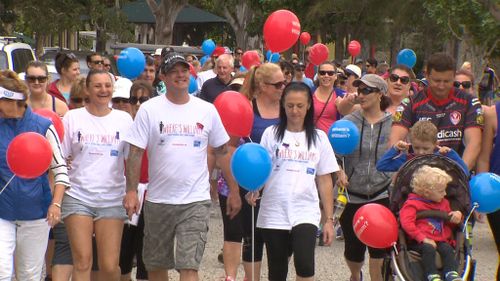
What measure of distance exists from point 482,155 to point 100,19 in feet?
113

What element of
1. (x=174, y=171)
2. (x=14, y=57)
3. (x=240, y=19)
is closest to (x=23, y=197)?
(x=174, y=171)

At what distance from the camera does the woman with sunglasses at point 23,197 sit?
6836 mm

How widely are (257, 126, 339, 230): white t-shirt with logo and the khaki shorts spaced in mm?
468

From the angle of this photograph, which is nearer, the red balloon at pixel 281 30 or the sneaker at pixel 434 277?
the sneaker at pixel 434 277

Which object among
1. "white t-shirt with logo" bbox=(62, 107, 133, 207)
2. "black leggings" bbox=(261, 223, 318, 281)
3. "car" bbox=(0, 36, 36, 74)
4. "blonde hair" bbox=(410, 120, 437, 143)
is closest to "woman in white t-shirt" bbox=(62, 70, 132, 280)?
"white t-shirt with logo" bbox=(62, 107, 133, 207)

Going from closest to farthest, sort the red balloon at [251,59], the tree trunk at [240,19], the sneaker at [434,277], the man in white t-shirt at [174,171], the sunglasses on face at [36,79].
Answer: the sneaker at [434,277] < the man in white t-shirt at [174,171] < the sunglasses on face at [36,79] < the red balloon at [251,59] < the tree trunk at [240,19]

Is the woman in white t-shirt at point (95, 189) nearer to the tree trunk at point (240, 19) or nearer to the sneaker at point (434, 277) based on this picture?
the sneaker at point (434, 277)

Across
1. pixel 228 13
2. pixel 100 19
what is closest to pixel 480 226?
pixel 100 19

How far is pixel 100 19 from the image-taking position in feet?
134

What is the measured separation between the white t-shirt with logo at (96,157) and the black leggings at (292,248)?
3.76 feet

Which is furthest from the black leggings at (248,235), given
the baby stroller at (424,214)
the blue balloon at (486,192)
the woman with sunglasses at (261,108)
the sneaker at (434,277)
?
the sneaker at (434,277)

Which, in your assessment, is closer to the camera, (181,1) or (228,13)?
(181,1)

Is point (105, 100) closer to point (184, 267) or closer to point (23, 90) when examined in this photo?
point (23, 90)

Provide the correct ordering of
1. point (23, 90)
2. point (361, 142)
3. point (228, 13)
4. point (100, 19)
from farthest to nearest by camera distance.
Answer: point (228, 13), point (100, 19), point (361, 142), point (23, 90)
